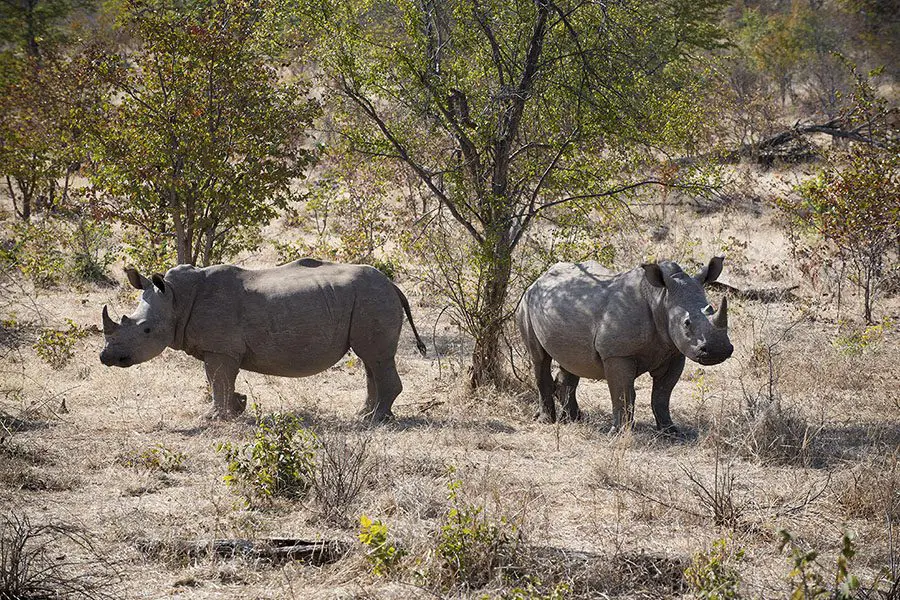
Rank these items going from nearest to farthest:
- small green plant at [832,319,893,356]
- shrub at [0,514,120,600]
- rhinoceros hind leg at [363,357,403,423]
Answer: shrub at [0,514,120,600] → rhinoceros hind leg at [363,357,403,423] → small green plant at [832,319,893,356]

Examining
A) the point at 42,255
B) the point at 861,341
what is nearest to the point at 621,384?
the point at 861,341

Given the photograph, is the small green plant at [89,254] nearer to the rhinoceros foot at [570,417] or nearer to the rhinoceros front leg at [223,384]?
the rhinoceros front leg at [223,384]

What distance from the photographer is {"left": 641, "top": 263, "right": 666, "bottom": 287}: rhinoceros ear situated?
9484 millimetres

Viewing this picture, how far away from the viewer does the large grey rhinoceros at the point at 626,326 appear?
30.3ft

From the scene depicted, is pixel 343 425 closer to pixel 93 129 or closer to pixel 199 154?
pixel 199 154

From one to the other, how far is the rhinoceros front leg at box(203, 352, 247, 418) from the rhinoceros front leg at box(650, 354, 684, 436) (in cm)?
405

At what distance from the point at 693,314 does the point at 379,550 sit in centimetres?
446

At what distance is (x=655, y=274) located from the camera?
375 inches

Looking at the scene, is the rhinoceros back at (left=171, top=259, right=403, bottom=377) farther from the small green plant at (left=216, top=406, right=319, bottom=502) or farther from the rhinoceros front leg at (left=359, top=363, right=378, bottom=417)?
the small green plant at (left=216, top=406, right=319, bottom=502)

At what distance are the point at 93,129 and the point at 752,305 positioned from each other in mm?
9864

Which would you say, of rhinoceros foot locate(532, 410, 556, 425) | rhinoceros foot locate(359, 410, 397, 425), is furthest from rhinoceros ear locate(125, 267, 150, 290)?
rhinoceros foot locate(532, 410, 556, 425)

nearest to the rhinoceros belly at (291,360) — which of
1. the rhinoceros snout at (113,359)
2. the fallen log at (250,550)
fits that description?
the rhinoceros snout at (113,359)

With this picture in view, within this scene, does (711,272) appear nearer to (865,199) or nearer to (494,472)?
(494,472)

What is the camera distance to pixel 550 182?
11.4 meters
